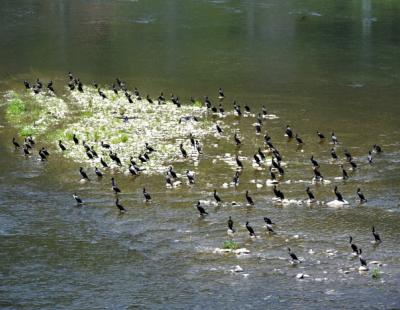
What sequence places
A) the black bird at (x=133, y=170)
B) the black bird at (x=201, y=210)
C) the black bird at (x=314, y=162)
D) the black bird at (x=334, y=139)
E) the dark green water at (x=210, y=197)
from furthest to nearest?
the black bird at (x=334, y=139) → the black bird at (x=314, y=162) → the black bird at (x=133, y=170) → the black bird at (x=201, y=210) → the dark green water at (x=210, y=197)

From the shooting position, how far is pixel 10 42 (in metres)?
77.8

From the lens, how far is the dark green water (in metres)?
29.2

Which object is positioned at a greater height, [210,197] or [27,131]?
[27,131]

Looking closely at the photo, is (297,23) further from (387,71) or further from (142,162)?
(142,162)

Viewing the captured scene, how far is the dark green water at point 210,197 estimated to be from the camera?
29172 mm

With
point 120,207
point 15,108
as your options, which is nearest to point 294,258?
point 120,207

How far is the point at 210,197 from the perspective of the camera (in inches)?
1487

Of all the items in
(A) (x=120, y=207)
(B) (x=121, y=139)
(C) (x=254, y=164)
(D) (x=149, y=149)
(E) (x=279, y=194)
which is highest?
(E) (x=279, y=194)

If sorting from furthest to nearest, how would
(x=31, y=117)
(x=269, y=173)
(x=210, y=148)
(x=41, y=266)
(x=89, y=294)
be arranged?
(x=31, y=117), (x=210, y=148), (x=269, y=173), (x=41, y=266), (x=89, y=294)

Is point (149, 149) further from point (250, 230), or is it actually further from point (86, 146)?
point (250, 230)

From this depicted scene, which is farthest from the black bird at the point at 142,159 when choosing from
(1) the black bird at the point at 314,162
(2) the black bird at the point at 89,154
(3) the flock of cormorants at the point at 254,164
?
(1) the black bird at the point at 314,162

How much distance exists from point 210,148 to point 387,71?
2465 cm

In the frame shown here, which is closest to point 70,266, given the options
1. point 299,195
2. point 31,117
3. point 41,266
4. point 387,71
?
point 41,266

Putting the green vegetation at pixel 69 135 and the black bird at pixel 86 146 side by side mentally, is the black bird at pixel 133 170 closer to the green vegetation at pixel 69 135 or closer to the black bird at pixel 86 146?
the black bird at pixel 86 146
